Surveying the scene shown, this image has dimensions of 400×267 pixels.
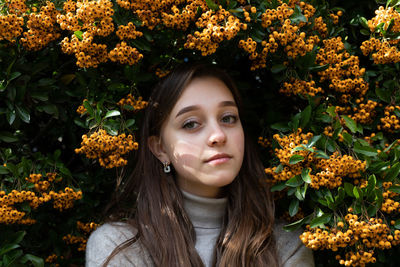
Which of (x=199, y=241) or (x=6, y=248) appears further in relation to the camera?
(x=199, y=241)

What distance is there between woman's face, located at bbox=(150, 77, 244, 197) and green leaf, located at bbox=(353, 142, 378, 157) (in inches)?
23.4

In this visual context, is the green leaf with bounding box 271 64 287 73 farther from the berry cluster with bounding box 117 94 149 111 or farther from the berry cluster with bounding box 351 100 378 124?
the berry cluster with bounding box 117 94 149 111

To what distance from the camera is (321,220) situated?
2189 mm

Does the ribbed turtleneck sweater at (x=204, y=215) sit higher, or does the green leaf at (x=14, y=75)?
the green leaf at (x=14, y=75)

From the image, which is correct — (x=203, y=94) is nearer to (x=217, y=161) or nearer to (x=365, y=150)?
(x=217, y=161)

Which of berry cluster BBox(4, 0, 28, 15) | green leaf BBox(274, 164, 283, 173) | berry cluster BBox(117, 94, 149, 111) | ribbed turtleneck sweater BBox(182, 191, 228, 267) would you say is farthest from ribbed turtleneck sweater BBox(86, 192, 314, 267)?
berry cluster BBox(4, 0, 28, 15)

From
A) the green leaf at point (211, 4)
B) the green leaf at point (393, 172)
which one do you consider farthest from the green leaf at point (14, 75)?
the green leaf at point (393, 172)

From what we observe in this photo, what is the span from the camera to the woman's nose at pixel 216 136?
7.80ft

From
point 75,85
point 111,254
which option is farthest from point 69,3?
point 111,254

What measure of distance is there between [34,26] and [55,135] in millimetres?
843

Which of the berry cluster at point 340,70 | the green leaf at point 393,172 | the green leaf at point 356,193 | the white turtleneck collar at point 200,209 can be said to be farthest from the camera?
the white turtleneck collar at point 200,209

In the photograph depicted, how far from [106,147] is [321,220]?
1077 mm

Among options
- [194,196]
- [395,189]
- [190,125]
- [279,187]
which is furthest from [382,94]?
[194,196]

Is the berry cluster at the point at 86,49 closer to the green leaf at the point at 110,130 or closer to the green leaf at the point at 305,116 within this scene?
the green leaf at the point at 110,130
